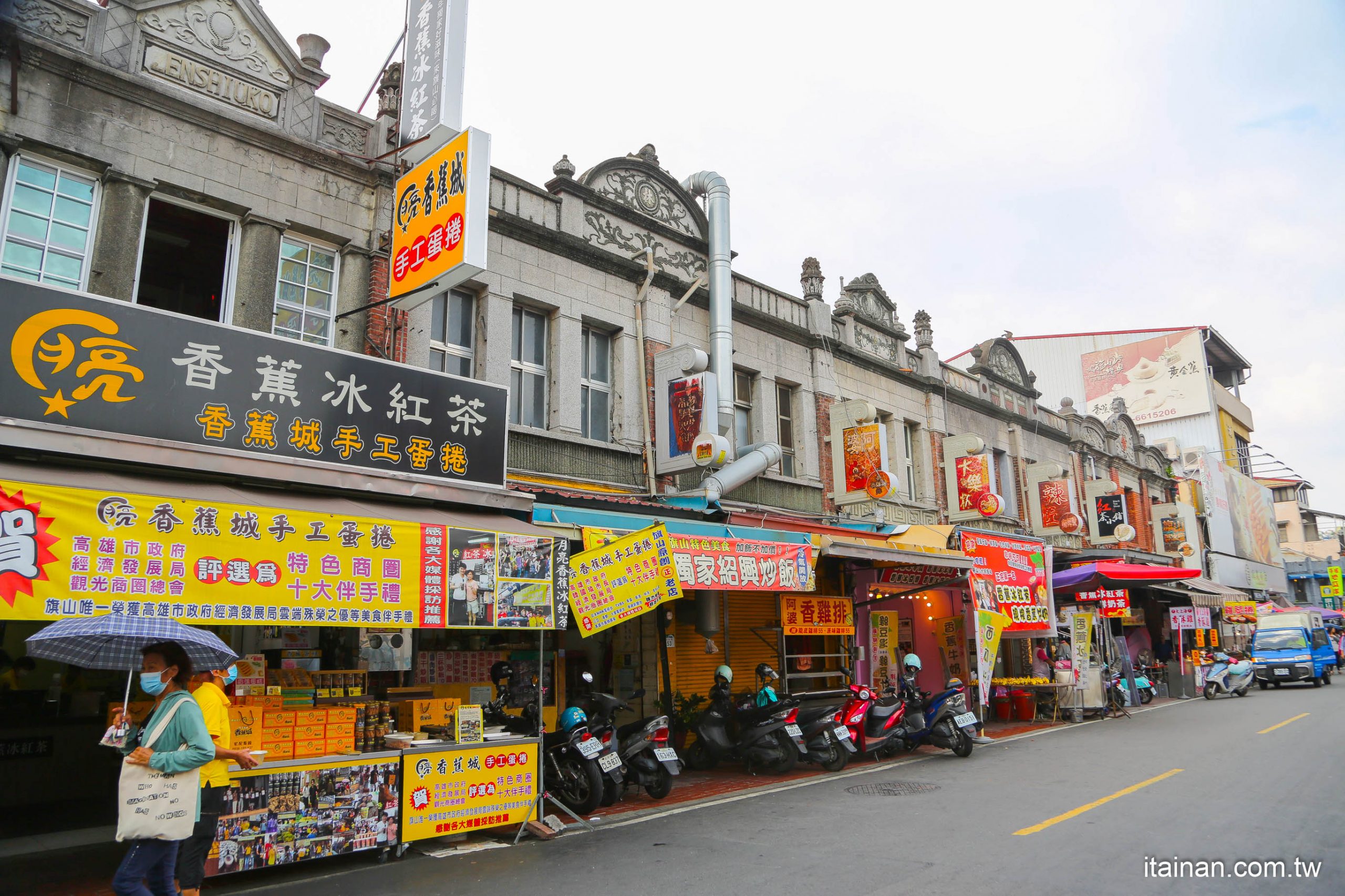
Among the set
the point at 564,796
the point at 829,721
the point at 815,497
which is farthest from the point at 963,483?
the point at 564,796

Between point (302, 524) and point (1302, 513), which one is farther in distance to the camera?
point (1302, 513)

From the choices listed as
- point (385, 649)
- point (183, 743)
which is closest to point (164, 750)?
point (183, 743)

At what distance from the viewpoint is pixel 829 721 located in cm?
1240

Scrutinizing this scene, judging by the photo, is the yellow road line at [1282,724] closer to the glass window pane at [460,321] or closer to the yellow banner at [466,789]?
the yellow banner at [466,789]

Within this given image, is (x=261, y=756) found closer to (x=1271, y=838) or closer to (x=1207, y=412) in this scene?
(x=1271, y=838)


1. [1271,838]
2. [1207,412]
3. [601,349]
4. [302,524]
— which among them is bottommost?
[1271,838]

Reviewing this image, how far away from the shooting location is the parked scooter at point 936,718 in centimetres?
1298

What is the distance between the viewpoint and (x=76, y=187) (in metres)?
9.40

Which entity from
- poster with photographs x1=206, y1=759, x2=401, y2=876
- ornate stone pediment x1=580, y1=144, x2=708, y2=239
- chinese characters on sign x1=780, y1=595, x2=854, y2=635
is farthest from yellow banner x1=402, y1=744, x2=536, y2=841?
ornate stone pediment x1=580, y1=144, x2=708, y2=239

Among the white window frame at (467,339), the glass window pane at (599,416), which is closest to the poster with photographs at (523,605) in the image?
the white window frame at (467,339)

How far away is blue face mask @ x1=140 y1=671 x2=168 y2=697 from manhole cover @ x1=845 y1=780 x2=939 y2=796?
7.78 m

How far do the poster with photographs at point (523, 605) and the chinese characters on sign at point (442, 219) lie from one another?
11.5 ft

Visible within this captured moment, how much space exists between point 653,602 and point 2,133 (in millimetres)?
8307

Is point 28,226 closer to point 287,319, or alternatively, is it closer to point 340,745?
point 287,319
